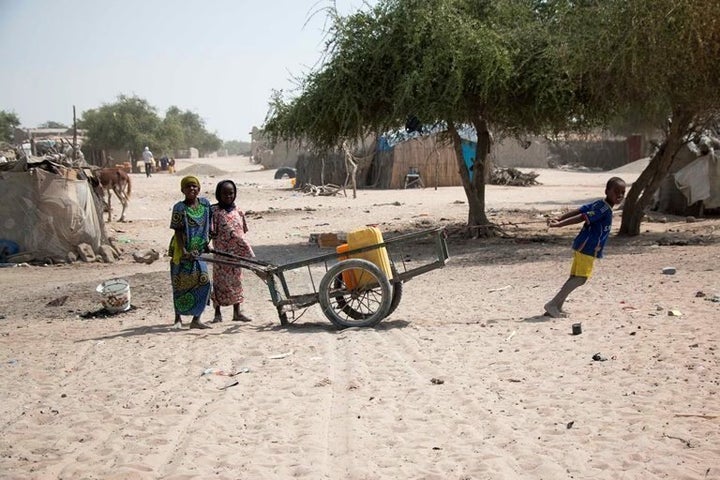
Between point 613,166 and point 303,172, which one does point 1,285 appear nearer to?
point 303,172

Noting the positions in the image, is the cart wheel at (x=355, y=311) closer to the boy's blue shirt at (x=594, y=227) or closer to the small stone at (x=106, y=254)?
the boy's blue shirt at (x=594, y=227)

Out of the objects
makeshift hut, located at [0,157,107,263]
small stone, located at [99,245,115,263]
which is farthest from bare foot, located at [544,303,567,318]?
makeshift hut, located at [0,157,107,263]

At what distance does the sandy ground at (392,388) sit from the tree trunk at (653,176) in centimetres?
382

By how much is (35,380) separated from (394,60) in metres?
9.76

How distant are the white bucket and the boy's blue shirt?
498 centimetres

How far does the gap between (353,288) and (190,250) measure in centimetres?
153

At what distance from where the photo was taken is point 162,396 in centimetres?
543

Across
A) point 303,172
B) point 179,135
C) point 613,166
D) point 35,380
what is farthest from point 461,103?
point 179,135

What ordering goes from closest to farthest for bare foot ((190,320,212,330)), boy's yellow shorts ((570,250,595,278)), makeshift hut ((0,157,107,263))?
boy's yellow shorts ((570,250,595,278)) < bare foot ((190,320,212,330)) < makeshift hut ((0,157,107,263))

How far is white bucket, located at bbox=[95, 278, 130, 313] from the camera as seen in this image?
9188 mm

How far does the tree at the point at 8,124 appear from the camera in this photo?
59.8 m

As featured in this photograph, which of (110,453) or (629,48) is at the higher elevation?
(629,48)

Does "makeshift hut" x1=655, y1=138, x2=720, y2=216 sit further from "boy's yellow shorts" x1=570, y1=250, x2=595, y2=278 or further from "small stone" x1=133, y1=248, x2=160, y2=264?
"boy's yellow shorts" x1=570, y1=250, x2=595, y2=278

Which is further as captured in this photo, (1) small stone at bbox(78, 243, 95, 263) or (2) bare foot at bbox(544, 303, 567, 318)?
(1) small stone at bbox(78, 243, 95, 263)
